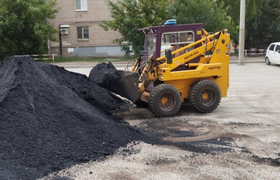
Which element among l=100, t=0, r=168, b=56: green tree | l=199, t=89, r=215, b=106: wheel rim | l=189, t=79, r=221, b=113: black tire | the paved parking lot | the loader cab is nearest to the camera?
the paved parking lot

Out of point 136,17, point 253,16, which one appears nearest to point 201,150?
point 136,17

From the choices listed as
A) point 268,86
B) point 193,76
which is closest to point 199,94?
point 193,76

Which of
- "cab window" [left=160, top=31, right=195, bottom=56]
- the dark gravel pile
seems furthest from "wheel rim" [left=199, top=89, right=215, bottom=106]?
the dark gravel pile

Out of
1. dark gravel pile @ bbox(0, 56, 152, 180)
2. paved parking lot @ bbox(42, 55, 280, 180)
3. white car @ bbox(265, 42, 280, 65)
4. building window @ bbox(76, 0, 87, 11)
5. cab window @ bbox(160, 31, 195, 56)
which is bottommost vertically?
paved parking lot @ bbox(42, 55, 280, 180)

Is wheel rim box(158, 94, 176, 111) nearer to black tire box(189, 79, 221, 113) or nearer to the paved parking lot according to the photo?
the paved parking lot

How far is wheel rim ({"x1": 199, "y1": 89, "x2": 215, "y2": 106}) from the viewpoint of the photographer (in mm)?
8594

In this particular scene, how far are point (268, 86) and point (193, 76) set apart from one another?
19.4 feet

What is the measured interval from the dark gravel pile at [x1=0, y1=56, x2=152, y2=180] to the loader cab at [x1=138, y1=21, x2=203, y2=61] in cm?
242

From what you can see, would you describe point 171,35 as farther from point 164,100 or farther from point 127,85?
point 127,85

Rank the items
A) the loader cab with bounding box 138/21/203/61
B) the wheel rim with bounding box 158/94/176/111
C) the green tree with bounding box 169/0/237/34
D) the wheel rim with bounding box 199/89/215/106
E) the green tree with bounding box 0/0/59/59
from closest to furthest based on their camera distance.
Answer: the wheel rim with bounding box 158/94/176/111, the wheel rim with bounding box 199/89/215/106, the loader cab with bounding box 138/21/203/61, the green tree with bounding box 169/0/237/34, the green tree with bounding box 0/0/59/59

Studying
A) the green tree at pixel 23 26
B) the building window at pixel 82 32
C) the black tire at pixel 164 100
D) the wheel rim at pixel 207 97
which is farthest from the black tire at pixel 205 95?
the building window at pixel 82 32

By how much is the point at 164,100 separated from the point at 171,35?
1807mm

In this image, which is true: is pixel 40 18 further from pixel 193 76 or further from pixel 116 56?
pixel 193 76

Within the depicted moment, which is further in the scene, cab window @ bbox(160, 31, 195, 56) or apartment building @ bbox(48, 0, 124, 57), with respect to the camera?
apartment building @ bbox(48, 0, 124, 57)
